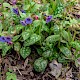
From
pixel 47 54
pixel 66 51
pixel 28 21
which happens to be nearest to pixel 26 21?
pixel 28 21

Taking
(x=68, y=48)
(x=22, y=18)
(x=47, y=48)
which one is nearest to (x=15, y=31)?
(x=22, y=18)

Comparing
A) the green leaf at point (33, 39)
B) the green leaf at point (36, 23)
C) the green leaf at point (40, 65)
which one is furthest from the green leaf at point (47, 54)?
the green leaf at point (36, 23)

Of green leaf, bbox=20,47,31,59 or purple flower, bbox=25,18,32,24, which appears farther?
green leaf, bbox=20,47,31,59

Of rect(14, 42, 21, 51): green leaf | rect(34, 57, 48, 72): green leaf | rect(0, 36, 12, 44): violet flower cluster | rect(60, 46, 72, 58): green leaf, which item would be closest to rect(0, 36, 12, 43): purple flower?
rect(0, 36, 12, 44): violet flower cluster

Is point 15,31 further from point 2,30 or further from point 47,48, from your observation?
point 47,48

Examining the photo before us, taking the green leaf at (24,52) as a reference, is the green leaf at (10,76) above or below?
below

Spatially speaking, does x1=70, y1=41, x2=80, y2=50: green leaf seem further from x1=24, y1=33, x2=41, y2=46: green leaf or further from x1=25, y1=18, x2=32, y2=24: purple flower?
x1=25, y1=18, x2=32, y2=24: purple flower

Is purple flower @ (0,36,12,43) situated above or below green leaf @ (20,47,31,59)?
above

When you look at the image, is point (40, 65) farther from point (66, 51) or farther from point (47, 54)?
point (66, 51)

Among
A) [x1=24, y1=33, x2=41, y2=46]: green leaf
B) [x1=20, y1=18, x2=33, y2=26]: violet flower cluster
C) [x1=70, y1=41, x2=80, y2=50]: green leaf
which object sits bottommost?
[x1=70, y1=41, x2=80, y2=50]: green leaf

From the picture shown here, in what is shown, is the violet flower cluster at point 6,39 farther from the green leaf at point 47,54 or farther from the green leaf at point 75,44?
the green leaf at point 75,44

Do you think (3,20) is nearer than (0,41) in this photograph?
No
